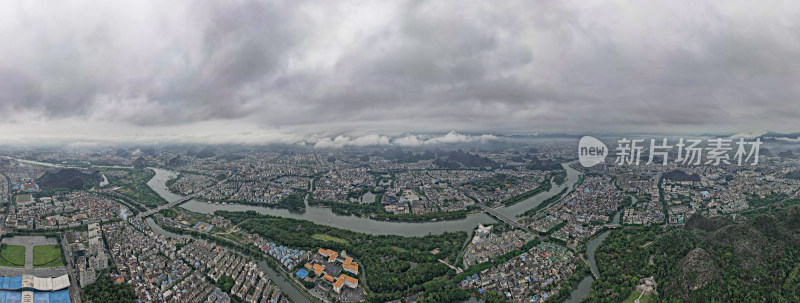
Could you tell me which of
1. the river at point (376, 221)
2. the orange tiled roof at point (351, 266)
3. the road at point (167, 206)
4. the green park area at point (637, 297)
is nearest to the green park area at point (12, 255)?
the road at point (167, 206)

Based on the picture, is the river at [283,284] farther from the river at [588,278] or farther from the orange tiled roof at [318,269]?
the river at [588,278]

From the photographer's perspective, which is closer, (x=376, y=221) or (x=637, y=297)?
(x=637, y=297)

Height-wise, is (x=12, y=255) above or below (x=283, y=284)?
above

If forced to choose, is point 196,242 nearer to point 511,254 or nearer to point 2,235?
point 2,235

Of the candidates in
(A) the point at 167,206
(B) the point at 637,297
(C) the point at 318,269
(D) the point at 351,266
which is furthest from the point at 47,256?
(B) the point at 637,297

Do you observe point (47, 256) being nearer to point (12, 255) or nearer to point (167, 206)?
point (12, 255)

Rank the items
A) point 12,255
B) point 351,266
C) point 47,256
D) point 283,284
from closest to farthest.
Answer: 1. point 283,284
2. point 351,266
3. point 12,255
4. point 47,256

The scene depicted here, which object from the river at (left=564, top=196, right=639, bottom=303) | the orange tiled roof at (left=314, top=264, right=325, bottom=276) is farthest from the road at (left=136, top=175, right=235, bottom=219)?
the river at (left=564, top=196, right=639, bottom=303)
